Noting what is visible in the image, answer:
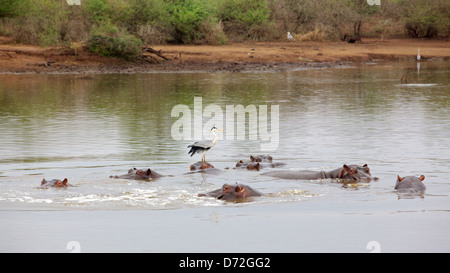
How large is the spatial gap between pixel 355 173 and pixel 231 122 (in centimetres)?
742

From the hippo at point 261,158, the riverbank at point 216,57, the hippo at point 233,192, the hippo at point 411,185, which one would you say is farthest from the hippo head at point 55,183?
the riverbank at point 216,57

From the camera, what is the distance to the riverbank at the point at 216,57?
3148cm

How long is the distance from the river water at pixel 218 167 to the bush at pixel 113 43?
20.9 feet

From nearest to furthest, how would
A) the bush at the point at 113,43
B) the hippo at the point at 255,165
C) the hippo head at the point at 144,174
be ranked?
the hippo head at the point at 144,174, the hippo at the point at 255,165, the bush at the point at 113,43

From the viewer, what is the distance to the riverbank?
31.5 metres

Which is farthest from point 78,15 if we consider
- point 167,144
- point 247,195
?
point 247,195

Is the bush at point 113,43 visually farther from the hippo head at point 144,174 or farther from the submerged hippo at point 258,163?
the hippo head at point 144,174

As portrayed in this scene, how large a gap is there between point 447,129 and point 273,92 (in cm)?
913

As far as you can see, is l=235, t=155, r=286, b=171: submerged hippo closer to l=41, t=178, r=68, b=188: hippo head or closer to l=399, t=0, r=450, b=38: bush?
l=41, t=178, r=68, b=188: hippo head

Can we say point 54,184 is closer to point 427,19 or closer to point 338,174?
point 338,174

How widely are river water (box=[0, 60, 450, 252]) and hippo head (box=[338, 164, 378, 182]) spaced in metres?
0.14

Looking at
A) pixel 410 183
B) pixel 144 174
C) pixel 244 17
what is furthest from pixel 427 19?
pixel 144 174

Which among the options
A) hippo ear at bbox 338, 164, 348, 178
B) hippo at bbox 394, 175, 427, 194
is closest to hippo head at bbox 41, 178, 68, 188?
hippo ear at bbox 338, 164, 348, 178

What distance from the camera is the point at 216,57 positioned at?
3409 cm
